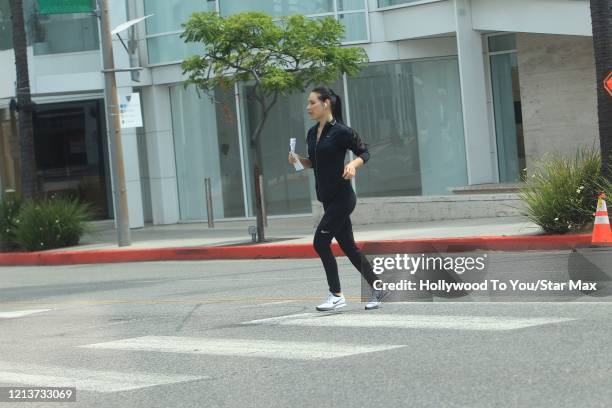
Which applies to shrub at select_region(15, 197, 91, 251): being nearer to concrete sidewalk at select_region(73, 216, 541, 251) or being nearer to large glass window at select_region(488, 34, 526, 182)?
concrete sidewalk at select_region(73, 216, 541, 251)

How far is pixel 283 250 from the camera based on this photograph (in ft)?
62.5

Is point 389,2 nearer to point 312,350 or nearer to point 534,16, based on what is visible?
point 534,16

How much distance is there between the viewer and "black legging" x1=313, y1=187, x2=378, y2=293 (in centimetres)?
1043

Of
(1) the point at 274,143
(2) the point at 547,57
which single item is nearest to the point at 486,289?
(2) the point at 547,57

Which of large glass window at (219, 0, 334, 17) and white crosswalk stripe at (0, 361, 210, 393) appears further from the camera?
large glass window at (219, 0, 334, 17)

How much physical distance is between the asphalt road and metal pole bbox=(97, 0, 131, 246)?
28.8 ft

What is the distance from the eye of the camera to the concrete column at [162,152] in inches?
1155

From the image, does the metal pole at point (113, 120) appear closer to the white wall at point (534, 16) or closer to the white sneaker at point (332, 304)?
the white wall at point (534, 16)

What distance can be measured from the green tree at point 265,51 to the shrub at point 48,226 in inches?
207

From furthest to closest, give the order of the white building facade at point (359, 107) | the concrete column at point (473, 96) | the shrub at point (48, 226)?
the white building facade at point (359, 107), the concrete column at point (473, 96), the shrub at point (48, 226)

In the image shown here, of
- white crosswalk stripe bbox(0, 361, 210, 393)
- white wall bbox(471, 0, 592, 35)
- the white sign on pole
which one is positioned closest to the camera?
white crosswalk stripe bbox(0, 361, 210, 393)

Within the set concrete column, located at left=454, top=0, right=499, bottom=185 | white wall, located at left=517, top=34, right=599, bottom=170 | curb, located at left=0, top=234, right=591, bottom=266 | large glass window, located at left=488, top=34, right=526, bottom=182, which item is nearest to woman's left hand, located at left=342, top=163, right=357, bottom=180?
curb, located at left=0, top=234, right=591, bottom=266

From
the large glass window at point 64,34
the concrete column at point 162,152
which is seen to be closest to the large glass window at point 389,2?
the concrete column at point 162,152

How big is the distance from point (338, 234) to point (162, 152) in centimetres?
1926
